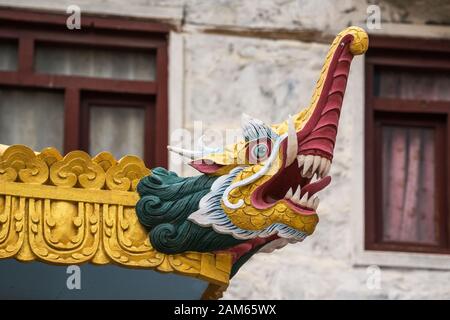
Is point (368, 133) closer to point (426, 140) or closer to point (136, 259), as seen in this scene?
point (426, 140)

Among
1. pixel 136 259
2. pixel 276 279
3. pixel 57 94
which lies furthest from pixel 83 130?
pixel 136 259

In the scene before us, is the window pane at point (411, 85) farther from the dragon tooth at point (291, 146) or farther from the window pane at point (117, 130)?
the dragon tooth at point (291, 146)

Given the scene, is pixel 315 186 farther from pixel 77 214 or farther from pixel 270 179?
pixel 77 214

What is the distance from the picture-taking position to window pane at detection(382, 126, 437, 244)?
20891 millimetres

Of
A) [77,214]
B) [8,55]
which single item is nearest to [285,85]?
[8,55]

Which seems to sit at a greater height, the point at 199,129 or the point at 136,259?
the point at 199,129

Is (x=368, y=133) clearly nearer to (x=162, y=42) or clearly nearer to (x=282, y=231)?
(x=162, y=42)

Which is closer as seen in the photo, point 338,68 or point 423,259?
point 338,68

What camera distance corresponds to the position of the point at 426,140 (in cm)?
2122

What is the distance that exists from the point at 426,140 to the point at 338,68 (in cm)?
474

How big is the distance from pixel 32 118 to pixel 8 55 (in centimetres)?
62

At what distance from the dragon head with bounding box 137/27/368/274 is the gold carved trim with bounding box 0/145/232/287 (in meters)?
0.14

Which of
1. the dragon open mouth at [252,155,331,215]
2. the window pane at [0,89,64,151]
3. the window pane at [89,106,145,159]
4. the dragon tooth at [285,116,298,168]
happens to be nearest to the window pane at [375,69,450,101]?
the window pane at [89,106,145,159]

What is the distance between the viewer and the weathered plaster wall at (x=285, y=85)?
797 inches
